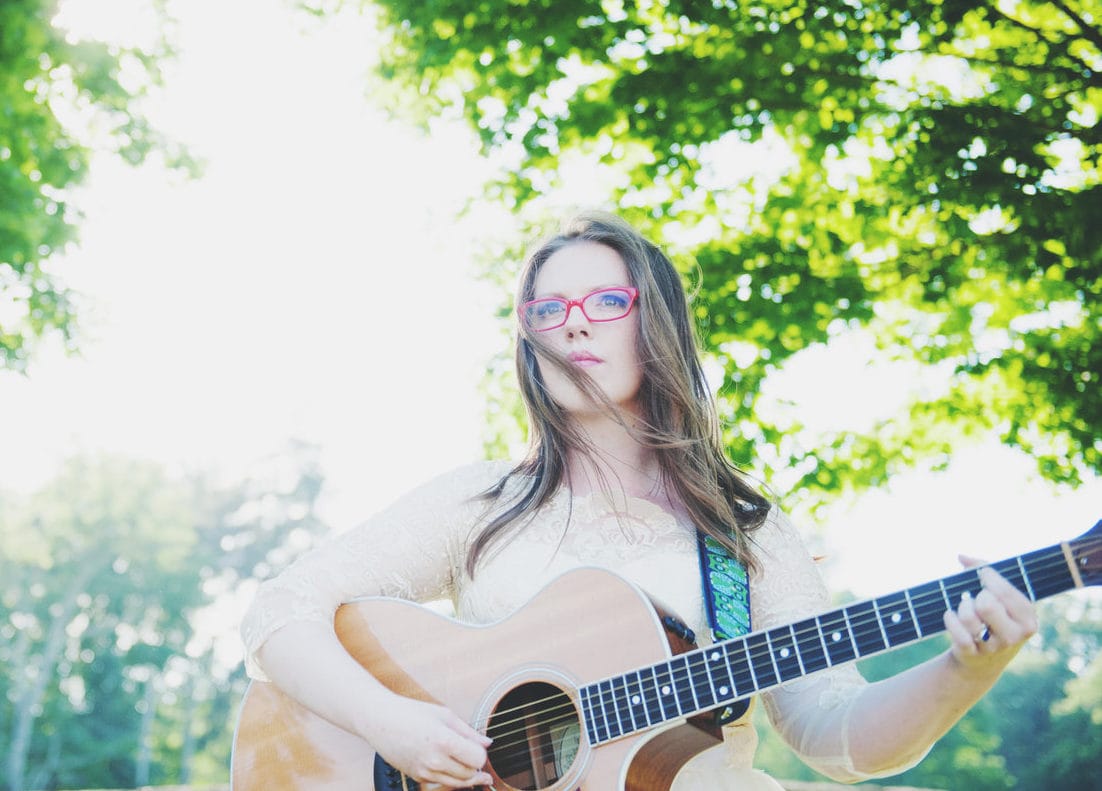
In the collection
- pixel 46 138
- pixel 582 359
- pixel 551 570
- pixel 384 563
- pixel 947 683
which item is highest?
pixel 46 138

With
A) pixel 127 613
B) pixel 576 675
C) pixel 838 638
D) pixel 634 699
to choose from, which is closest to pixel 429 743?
pixel 576 675

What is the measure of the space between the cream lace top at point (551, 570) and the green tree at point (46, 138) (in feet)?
22.2

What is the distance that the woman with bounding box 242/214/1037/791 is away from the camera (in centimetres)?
219

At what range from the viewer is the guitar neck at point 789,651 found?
1697 millimetres

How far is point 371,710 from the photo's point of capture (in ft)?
7.20

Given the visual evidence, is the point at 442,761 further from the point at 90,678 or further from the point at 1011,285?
the point at 90,678

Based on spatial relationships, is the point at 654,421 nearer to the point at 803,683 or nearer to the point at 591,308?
the point at 591,308

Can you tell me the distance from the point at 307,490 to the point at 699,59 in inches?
1488

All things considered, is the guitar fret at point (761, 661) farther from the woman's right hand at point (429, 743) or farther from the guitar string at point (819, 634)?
the woman's right hand at point (429, 743)

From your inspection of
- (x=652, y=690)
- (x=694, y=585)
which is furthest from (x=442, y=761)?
(x=694, y=585)

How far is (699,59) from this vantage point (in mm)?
5738

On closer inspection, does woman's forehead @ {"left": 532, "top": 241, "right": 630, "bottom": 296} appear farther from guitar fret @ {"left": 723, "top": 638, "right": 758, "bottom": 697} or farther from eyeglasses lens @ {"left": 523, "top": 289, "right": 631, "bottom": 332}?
guitar fret @ {"left": 723, "top": 638, "right": 758, "bottom": 697}

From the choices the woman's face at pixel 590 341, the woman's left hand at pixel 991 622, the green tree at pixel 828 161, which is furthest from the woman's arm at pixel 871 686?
the green tree at pixel 828 161

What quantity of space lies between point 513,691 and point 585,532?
49cm
